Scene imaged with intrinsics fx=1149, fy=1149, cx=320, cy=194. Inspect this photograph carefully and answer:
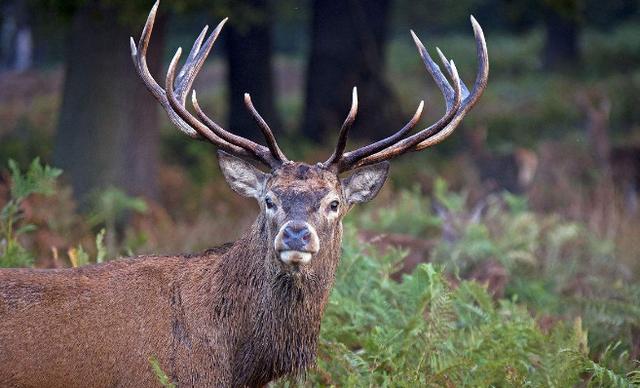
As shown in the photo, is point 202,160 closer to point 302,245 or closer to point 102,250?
point 102,250

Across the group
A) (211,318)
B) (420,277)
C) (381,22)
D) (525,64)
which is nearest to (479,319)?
(420,277)

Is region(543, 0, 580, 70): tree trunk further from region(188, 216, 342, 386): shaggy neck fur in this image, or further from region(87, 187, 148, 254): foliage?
region(188, 216, 342, 386): shaggy neck fur

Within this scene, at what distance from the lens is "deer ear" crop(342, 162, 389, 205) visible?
662 cm

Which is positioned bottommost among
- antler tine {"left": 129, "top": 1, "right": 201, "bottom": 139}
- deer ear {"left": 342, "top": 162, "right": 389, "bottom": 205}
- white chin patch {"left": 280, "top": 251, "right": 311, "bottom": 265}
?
white chin patch {"left": 280, "top": 251, "right": 311, "bottom": 265}

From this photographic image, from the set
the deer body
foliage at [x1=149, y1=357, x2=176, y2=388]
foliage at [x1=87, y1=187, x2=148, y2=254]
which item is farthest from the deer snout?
foliage at [x1=87, y1=187, x2=148, y2=254]

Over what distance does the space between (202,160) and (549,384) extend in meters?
10.2

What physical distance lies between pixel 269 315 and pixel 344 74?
1328 centimetres

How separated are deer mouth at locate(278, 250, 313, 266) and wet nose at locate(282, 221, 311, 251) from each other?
0.07 ft

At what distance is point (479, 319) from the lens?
8.02 m

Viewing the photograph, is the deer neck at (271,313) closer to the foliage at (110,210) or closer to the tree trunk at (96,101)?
the foliage at (110,210)

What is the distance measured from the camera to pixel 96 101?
13258 mm

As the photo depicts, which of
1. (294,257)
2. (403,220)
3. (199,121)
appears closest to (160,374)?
(294,257)

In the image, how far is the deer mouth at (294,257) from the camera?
5.82 metres

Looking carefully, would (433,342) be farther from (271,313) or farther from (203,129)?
(203,129)
